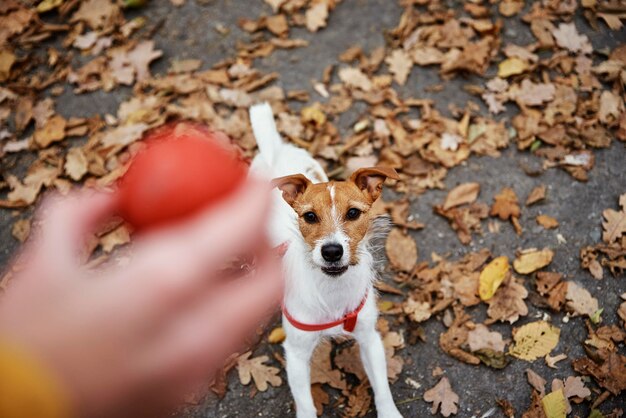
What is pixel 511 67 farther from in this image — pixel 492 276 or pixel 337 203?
pixel 337 203

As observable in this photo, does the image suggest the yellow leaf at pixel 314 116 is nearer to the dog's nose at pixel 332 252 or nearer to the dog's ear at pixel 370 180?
the dog's ear at pixel 370 180

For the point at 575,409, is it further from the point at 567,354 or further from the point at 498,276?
the point at 498,276

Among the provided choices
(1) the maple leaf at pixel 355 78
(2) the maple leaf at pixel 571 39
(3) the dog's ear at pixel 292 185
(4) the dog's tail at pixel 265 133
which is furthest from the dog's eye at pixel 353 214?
(2) the maple leaf at pixel 571 39

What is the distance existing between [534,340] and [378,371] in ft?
4.11

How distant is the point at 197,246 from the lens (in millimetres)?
4070

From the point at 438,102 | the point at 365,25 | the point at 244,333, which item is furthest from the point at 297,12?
the point at 244,333

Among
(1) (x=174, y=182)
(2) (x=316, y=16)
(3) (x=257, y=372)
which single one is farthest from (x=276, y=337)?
(2) (x=316, y=16)

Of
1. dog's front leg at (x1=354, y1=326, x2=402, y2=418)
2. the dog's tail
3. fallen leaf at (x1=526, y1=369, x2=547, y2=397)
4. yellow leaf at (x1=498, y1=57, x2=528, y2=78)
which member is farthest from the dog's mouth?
yellow leaf at (x1=498, y1=57, x2=528, y2=78)

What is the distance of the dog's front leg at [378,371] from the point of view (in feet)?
11.8

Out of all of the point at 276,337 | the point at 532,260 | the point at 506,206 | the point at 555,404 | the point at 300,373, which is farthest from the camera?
the point at 506,206

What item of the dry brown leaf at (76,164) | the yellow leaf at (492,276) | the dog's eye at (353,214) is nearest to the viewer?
the dog's eye at (353,214)

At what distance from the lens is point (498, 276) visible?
4297 mm

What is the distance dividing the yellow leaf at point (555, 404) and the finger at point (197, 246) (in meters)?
2.33

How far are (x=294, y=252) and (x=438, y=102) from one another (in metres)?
2.69
